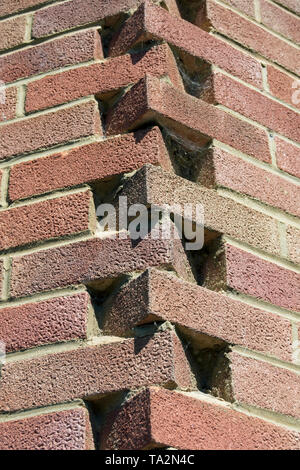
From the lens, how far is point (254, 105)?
79.3 inches

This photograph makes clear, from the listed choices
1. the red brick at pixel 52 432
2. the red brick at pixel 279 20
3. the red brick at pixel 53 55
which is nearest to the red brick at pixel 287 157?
the red brick at pixel 279 20

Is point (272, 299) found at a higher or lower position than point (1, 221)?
lower

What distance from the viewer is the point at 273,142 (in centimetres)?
200

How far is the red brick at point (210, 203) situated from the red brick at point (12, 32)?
2.04 ft

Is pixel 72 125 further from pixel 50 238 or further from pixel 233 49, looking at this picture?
pixel 233 49

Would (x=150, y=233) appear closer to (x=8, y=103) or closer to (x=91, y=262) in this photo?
(x=91, y=262)

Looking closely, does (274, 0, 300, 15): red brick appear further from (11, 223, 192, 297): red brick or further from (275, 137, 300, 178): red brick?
(11, 223, 192, 297): red brick

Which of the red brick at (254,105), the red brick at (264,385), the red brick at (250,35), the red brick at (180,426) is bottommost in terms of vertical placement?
the red brick at (180,426)

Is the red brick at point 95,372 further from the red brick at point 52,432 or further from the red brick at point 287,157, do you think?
the red brick at point 287,157

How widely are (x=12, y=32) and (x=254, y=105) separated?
67 centimetres

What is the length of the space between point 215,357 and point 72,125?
2.10 feet

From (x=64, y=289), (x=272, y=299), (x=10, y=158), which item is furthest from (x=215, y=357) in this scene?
(x=10, y=158)

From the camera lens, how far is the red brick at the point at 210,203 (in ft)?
5.55

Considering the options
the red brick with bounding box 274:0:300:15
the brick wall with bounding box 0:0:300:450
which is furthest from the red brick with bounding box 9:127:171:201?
the red brick with bounding box 274:0:300:15
